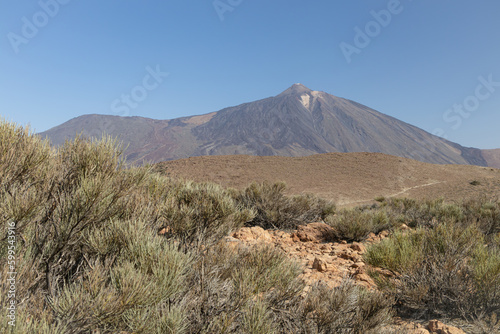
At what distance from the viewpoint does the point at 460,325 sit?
2.57 metres

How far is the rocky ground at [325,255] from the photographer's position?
101 inches

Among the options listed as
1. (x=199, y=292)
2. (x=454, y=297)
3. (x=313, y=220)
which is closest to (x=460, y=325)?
(x=454, y=297)

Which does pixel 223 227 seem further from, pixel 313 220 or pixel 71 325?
pixel 313 220

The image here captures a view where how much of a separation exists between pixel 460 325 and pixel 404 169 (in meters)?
38.8

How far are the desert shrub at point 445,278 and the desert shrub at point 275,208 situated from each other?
3.59 m

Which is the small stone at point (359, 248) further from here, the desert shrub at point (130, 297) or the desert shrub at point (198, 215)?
the desert shrub at point (130, 297)

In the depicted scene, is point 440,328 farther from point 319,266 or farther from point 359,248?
point 359,248

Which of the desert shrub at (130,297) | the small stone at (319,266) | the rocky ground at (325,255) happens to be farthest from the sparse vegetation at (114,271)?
the small stone at (319,266)

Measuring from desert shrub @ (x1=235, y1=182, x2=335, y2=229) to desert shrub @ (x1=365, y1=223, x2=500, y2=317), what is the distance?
3.59 metres

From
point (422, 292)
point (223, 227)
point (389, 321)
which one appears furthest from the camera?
point (223, 227)

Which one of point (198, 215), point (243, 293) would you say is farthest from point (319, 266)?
point (243, 293)

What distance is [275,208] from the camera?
7.03m

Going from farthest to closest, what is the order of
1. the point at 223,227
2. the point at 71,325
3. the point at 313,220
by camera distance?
1. the point at 313,220
2. the point at 223,227
3. the point at 71,325

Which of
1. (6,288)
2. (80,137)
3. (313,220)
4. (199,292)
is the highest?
(80,137)
